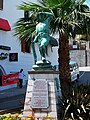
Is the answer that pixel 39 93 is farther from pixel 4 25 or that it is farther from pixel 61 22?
pixel 4 25

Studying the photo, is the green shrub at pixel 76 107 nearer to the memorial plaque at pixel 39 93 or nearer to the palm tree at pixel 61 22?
the memorial plaque at pixel 39 93

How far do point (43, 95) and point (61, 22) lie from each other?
4.10m

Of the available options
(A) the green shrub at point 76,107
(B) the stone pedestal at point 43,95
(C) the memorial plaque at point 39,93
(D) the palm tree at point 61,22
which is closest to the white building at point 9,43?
(D) the palm tree at point 61,22

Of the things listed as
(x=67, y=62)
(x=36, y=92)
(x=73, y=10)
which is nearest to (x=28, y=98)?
(x=36, y=92)

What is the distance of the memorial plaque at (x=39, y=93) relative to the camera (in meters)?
8.28

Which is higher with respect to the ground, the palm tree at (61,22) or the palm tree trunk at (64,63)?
the palm tree at (61,22)

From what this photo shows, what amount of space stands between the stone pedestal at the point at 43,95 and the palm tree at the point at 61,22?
9.23 feet

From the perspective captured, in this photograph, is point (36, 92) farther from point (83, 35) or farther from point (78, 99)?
point (83, 35)

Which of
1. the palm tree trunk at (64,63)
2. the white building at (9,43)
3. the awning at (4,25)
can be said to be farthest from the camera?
the white building at (9,43)

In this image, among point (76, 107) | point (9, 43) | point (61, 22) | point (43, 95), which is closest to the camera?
point (43, 95)

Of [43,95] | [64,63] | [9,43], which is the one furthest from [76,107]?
[9,43]

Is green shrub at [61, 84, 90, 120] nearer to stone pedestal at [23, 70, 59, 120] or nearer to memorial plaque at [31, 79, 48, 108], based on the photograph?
stone pedestal at [23, 70, 59, 120]

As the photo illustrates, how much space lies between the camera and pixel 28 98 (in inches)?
335

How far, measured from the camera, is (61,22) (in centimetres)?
1146
